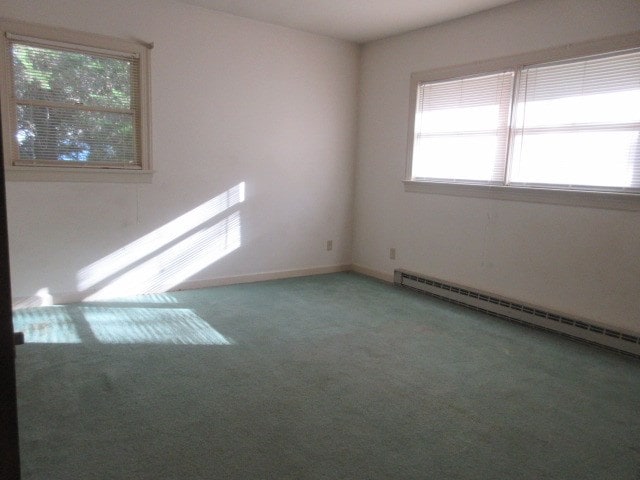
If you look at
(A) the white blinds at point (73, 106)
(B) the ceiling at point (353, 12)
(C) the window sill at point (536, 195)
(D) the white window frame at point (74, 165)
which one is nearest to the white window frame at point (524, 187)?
(C) the window sill at point (536, 195)

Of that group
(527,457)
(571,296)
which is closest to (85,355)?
(527,457)

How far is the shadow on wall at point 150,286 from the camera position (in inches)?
128

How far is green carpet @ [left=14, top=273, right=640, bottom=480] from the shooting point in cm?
192

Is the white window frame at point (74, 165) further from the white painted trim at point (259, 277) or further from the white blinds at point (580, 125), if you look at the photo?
the white blinds at point (580, 125)

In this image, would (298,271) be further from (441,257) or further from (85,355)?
(85,355)

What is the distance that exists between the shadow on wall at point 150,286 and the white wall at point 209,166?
0.02m

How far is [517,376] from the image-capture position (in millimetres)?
2797

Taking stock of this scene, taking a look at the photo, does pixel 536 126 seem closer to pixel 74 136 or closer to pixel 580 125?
pixel 580 125

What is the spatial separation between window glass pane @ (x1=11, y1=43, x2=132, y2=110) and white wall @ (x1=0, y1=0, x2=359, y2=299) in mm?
227

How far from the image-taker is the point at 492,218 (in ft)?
13.2

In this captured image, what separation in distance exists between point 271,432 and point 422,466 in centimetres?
68

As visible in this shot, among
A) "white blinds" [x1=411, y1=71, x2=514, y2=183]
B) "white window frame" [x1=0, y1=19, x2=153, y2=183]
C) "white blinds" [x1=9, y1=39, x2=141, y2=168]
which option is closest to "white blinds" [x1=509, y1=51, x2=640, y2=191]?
"white blinds" [x1=411, y1=71, x2=514, y2=183]

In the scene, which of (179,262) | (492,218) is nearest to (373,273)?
(492,218)

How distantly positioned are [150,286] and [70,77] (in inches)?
74.4
